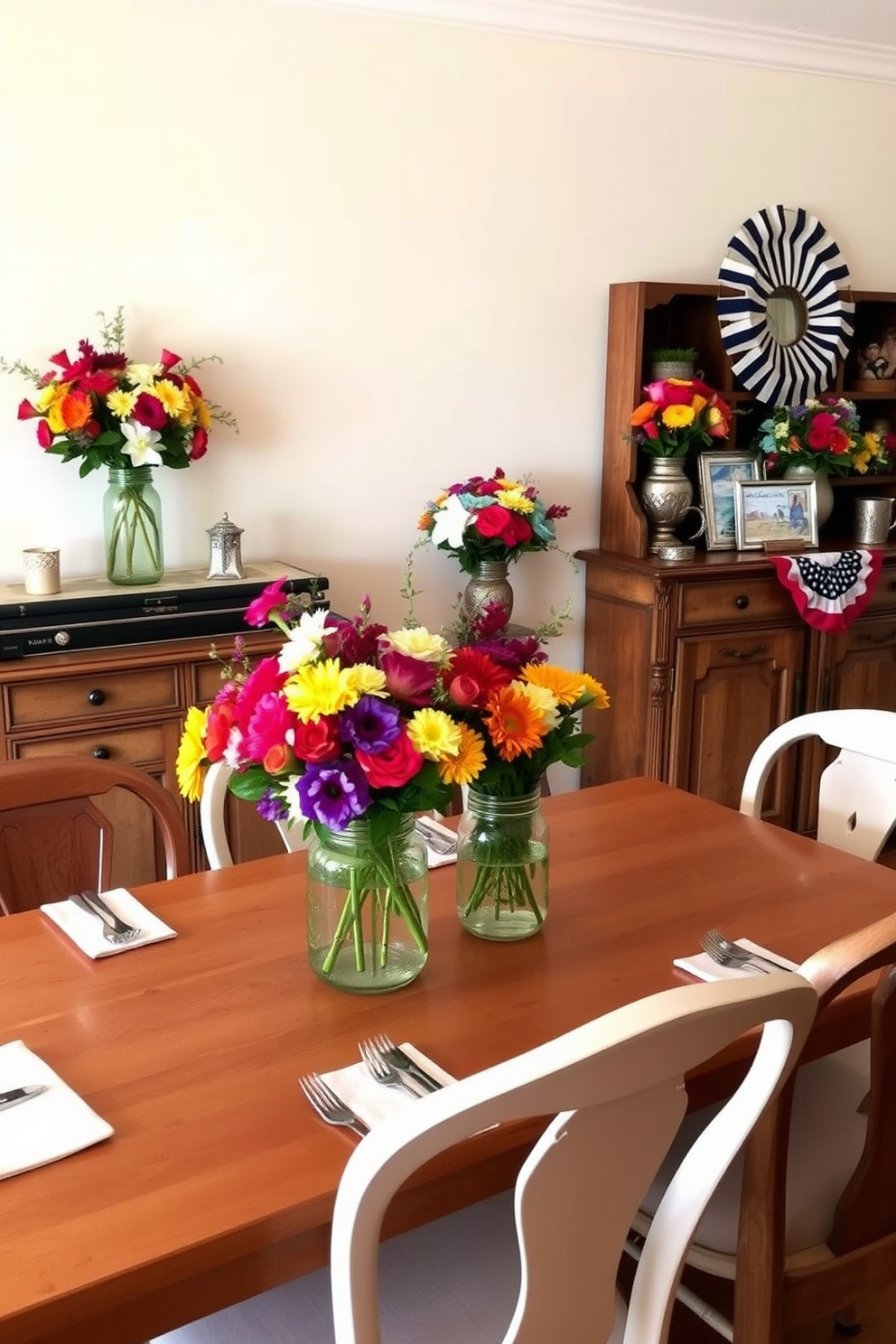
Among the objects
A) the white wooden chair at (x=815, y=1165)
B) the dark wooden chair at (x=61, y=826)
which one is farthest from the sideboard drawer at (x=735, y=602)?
the dark wooden chair at (x=61, y=826)

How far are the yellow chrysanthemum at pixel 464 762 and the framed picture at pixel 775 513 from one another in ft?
8.20

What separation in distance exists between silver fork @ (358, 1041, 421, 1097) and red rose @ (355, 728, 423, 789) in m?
0.27

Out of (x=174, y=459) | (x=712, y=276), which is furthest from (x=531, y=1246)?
(x=712, y=276)

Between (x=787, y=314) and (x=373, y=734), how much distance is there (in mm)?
3011

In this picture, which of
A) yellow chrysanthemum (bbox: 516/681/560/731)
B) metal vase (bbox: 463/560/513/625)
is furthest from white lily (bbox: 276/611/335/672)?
metal vase (bbox: 463/560/513/625)

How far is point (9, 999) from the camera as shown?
147 cm

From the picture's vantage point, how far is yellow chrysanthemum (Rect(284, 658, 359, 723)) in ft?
4.37

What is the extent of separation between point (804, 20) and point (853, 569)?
62.2 inches

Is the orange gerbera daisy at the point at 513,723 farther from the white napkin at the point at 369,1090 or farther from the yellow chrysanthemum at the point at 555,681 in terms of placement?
the white napkin at the point at 369,1090

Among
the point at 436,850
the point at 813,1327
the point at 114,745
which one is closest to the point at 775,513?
the point at 114,745

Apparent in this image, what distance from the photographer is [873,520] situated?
388cm

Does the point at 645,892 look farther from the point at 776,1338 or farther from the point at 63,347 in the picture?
the point at 63,347

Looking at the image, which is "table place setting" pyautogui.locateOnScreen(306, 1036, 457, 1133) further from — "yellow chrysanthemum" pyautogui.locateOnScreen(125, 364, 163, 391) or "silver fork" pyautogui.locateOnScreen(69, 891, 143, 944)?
"yellow chrysanthemum" pyautogui.locateOnScreen(125, 364, 163, 391)

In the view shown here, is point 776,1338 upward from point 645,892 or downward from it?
downward
